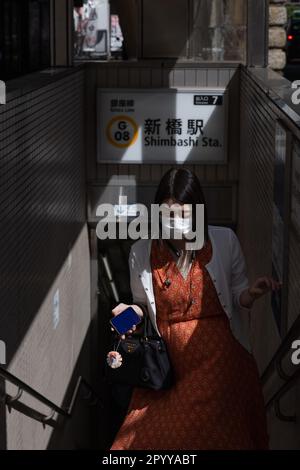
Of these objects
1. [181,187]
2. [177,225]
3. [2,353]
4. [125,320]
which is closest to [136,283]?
[125,320]

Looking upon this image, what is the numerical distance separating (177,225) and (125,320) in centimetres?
42

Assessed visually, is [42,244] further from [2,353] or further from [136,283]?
[136,283]

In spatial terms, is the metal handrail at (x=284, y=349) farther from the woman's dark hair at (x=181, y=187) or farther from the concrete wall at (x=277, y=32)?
the concrete wall at (x=277, y=32)

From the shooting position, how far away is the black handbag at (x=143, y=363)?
370 centimetres

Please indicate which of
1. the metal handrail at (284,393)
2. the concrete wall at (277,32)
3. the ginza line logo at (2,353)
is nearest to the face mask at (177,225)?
the metal handrail at (284,393)

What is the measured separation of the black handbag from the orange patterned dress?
5 cm

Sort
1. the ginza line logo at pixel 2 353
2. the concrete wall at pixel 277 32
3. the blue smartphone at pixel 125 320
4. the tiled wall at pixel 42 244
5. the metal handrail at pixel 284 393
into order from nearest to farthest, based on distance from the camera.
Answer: the blue smartphone at pixel 125 320
the metal handrail at pixel 284 393
the ginza line logo at pixel 2 353
the tiled wall at pixel 42 244
the concrete wall at pixel 277 32

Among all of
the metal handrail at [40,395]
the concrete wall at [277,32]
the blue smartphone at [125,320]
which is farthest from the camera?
the concrete wall at [277,32]

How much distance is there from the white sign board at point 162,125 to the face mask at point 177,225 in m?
5.96

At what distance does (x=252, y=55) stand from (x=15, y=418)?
4713mm

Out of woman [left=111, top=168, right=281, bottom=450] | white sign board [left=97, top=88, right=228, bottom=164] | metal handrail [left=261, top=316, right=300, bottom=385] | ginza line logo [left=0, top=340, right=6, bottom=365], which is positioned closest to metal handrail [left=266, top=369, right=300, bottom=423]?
metal handrail [left=261, top=316, right=300, bottom=385]

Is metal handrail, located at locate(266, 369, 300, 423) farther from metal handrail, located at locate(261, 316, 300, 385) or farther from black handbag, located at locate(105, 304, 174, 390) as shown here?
black handbag, located at locate(105, 304, 174, 390)

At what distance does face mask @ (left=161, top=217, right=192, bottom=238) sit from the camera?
11.9ft

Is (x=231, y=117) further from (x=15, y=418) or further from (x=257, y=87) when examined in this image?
(x=15, y=418)
